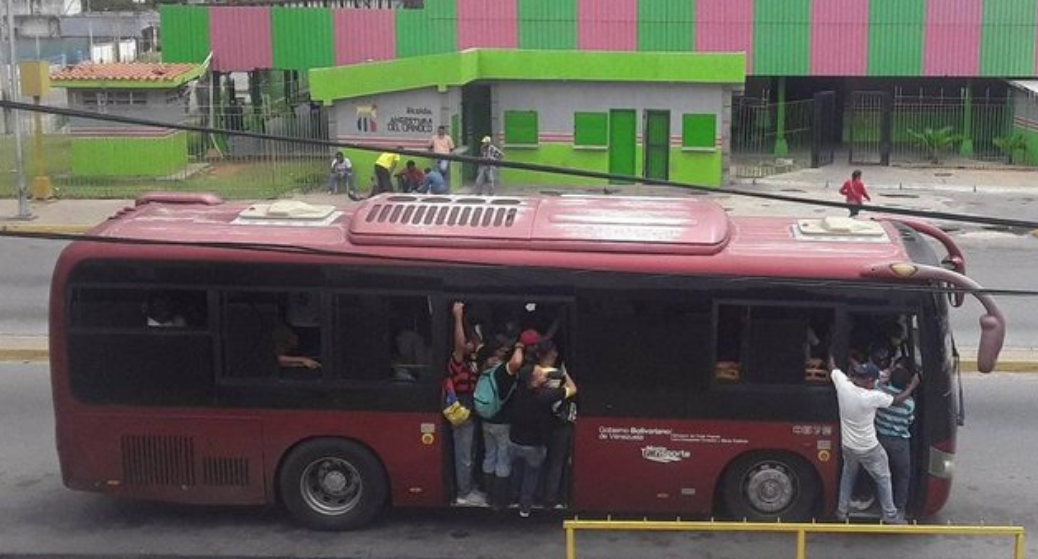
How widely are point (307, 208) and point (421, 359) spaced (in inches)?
67.4

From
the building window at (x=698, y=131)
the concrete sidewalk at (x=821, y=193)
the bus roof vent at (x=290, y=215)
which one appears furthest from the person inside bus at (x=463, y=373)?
the building window at (x=698, y=131)

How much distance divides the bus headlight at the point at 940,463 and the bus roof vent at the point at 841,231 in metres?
1.63

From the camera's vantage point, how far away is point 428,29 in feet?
115

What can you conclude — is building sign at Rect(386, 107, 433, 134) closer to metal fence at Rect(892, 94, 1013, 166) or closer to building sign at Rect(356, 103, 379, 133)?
building sign at Rect(356, 103, 379, 133)

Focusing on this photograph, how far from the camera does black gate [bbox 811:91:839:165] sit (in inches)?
1367

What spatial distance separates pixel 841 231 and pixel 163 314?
5208mm

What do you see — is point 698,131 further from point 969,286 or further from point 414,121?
point 969,286

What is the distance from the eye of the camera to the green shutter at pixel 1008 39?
35812 millimetres

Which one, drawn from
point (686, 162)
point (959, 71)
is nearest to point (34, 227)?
point (686, 162)

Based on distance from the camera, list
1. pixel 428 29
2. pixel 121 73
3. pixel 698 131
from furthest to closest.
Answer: pixel 428 29 < pixel 698 131 < pixel 121 73

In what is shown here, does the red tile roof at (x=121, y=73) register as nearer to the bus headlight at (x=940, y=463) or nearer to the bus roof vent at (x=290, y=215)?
the bus roof vent at (x=290, y=215)

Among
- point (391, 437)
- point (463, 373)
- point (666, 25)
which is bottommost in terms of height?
point (391, 437)

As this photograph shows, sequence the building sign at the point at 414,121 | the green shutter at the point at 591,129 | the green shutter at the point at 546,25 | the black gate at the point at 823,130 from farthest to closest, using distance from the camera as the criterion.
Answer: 1. the green shutter at the point at 546,25
2. the black gate at the point at 823,130
3. the green shutter at the point at 591,129
4. the building sign at the point at 414,121

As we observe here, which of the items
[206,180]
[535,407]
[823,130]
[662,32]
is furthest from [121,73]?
[535,407]
